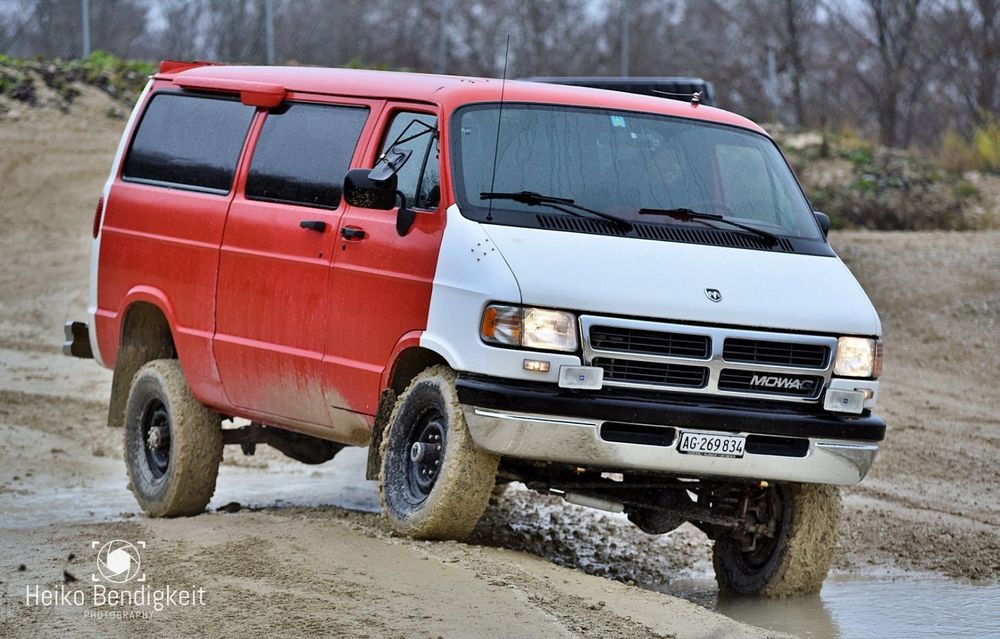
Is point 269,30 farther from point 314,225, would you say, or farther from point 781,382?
point 781,382

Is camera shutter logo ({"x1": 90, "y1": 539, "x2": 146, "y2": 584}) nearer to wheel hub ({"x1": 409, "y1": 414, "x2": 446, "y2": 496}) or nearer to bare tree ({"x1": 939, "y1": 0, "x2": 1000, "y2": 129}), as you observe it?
wheel hub ({"x1": 409, "y1": 414, "x2": 446, "y2": 496})

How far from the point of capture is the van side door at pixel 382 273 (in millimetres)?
7113

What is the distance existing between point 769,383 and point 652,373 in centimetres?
49

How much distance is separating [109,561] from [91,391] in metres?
7.04

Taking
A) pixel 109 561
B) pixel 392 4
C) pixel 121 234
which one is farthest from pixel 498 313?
pixel 392 4

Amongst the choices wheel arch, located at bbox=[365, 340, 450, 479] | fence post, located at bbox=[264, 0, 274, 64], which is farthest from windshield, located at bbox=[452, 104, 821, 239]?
fence post, located at bbox=[264, 0, 274, 64]

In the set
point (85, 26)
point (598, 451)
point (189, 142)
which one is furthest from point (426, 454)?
point (85, 26)

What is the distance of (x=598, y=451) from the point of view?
6.59 metres

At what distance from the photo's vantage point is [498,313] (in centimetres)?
659

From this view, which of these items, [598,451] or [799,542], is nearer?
[598,451]

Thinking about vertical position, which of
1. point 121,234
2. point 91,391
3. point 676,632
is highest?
point 121,234

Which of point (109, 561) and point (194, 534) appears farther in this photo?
point (194, 534)

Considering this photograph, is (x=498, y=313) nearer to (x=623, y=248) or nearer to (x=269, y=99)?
(x=623, y=248)

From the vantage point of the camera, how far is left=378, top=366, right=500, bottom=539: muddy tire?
22.3 ft
